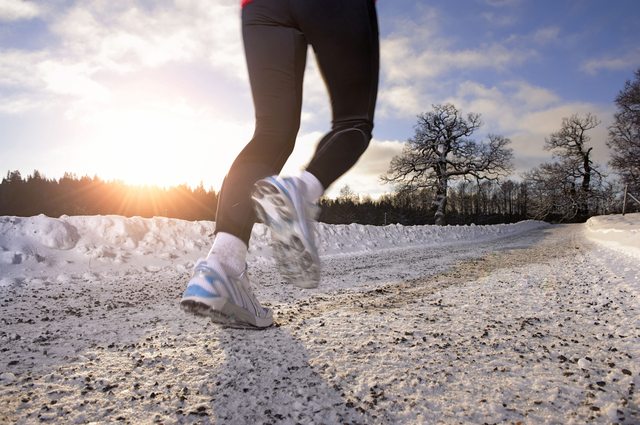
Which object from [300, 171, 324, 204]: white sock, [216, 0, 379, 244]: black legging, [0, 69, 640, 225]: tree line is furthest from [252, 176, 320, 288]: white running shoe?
[0, 69, 640, 225]: tree line

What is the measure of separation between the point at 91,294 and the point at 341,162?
10.8ft

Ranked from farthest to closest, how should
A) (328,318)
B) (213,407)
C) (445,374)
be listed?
(328,318)
(445,374)
(213,407)

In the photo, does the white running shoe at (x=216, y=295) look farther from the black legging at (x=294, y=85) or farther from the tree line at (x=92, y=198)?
the tree line at (x=92, y=198)

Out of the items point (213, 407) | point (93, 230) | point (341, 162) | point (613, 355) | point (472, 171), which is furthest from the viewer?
point (472, 171)

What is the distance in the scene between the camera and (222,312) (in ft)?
5.55

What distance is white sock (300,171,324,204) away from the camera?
1644 mm

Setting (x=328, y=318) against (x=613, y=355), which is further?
(x=328, y=318)

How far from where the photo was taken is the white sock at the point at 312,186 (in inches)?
64.7

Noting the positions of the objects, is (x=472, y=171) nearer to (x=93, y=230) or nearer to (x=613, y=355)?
(x=93, y=230)

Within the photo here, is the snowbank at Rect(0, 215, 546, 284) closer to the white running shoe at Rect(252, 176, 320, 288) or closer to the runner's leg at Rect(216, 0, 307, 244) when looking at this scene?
the runner's leg at Rect(216, 0, 307, 244)

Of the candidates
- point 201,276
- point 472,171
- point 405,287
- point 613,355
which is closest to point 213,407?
point 201,276

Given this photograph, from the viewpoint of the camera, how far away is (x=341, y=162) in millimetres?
1792

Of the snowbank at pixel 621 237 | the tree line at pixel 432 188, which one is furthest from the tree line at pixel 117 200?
the snowbank at pixel 621 237

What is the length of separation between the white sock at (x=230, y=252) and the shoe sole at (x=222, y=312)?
16 cm
